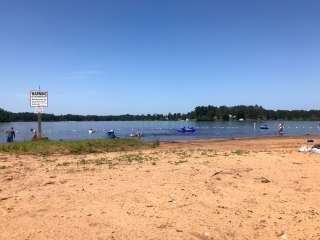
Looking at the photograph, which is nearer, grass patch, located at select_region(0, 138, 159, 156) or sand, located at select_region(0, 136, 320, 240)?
sand, located at select_region(0, 136, 320, 240)

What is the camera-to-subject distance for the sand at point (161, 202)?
708cm

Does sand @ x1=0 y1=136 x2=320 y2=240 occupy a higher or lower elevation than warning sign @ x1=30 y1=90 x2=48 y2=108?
lower

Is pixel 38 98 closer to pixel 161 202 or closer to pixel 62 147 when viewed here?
pixel 62 147

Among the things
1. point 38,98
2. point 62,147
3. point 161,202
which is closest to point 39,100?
point 38,98

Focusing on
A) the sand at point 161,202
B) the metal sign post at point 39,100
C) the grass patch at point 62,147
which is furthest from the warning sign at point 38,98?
the sand at point 161,202

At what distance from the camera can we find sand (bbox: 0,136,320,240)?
7.08m

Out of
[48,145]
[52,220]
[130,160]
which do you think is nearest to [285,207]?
[52,220]

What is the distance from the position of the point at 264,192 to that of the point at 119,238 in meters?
4.48

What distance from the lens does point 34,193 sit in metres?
9.76

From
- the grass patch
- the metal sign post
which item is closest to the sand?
the grass patch

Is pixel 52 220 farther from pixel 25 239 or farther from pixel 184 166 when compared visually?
pixel 184 166

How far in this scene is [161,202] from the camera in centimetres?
880

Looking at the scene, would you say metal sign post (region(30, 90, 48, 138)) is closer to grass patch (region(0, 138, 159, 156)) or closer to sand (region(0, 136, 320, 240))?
grass patch (region(0, 138, 159, 156))

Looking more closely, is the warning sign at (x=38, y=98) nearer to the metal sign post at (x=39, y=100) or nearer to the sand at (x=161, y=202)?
the metal sign post at (x=39, y=100)
